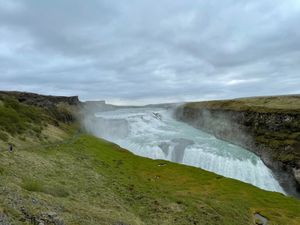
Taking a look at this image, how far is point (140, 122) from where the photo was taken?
507 ft

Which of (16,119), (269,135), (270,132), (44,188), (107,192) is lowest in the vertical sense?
(107,192)

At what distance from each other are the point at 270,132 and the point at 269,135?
1477 mm

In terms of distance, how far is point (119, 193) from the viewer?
145 feet

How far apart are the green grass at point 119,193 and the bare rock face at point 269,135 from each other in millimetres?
26780

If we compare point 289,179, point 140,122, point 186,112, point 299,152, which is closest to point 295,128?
point 299,152

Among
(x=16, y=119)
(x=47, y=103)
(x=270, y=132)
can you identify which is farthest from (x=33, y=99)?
(x=270, y=132)

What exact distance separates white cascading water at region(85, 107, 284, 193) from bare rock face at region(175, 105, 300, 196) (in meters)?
3.05

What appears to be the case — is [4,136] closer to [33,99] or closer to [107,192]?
[107,192]

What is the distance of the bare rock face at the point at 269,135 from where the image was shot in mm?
88312

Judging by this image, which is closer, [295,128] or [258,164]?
[258,164]

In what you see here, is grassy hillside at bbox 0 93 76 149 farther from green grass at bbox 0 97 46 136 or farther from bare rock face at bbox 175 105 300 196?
bare rock face at bbox 175 105 300 196

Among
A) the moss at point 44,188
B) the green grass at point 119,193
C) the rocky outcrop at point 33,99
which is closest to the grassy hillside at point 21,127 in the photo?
the green grass at point 119,193

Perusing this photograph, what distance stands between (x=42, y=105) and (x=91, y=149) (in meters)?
43.9

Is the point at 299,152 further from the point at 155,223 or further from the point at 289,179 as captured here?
the point at 155,223
